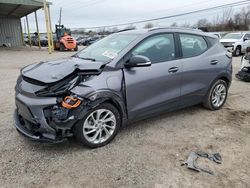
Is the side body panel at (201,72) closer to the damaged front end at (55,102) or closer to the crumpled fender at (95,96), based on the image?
the crumpled fender at (95,96)

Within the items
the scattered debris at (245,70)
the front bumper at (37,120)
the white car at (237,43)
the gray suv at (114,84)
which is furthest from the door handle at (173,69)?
the white car at (237,43)

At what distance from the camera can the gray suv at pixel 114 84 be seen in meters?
2.84

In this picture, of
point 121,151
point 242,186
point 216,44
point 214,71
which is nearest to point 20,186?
point 121,151

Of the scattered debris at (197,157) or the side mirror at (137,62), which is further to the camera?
the side mirror at (137,62)

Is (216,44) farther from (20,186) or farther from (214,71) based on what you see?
(20,186)

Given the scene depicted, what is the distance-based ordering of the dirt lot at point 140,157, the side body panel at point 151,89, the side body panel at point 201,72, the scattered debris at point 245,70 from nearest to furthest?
the dirt lot at point 140,157, the side body panel at point 151,89, the side body panel at point 201,72, the scattered debris at point 245,70

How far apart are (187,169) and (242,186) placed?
0.60 m

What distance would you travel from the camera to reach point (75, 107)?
2.82 meters

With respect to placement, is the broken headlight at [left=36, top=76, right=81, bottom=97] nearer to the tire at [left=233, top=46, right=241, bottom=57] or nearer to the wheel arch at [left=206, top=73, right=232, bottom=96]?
the wheel arch at [left=206, top=73, right=232, bottom=96]

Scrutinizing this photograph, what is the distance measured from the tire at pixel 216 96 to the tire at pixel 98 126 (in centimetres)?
216

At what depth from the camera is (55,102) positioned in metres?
2.78

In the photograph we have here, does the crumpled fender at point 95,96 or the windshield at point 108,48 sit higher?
the windshield at point 108,48

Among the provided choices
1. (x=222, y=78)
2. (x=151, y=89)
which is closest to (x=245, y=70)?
(x=222, y=78)

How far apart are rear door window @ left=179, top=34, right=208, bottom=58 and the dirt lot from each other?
1208mm
